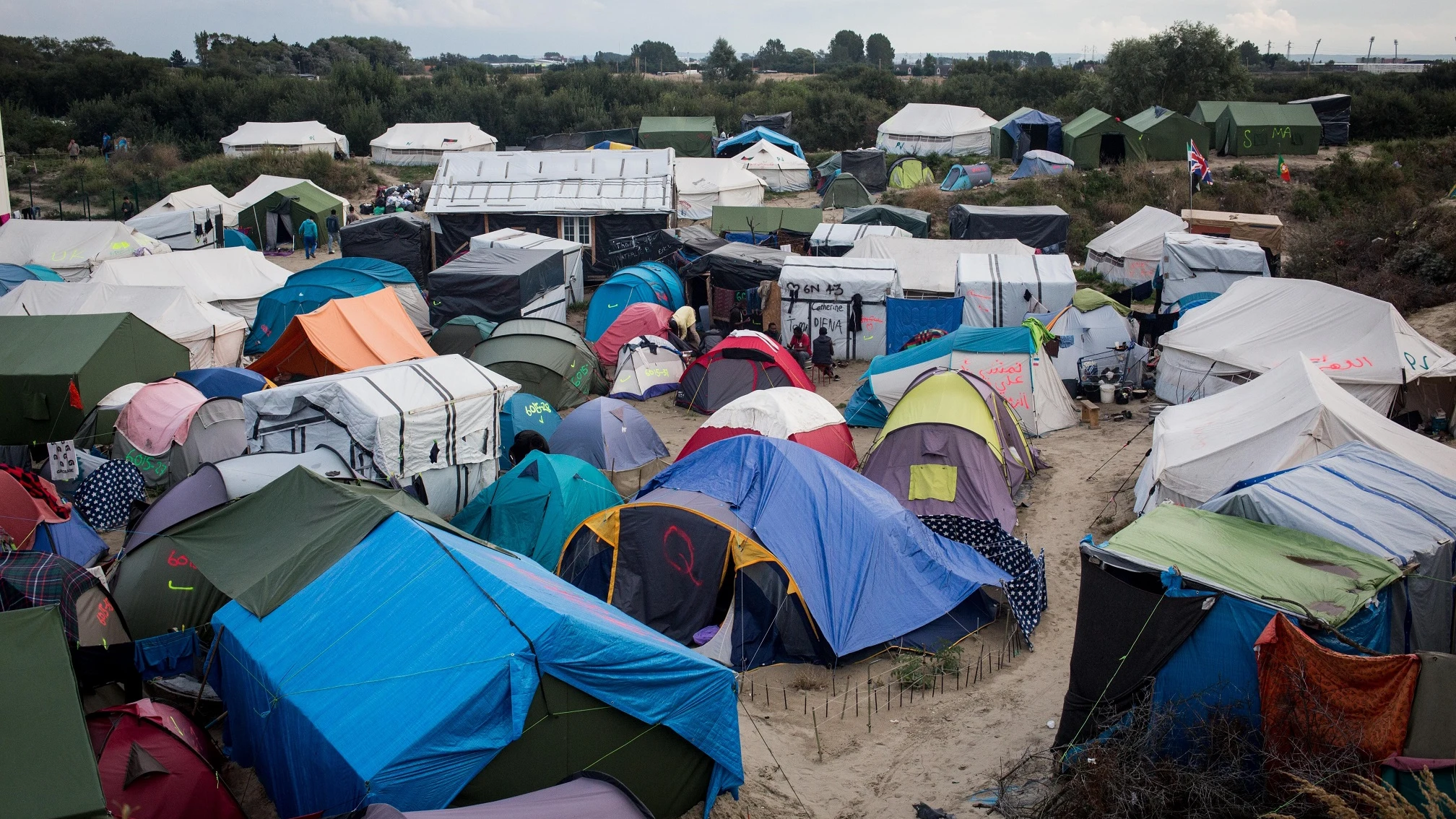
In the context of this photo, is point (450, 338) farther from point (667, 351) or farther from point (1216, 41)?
point (1216, 41)

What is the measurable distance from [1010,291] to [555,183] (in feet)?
39.9

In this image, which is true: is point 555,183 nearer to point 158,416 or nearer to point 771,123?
point 158,416

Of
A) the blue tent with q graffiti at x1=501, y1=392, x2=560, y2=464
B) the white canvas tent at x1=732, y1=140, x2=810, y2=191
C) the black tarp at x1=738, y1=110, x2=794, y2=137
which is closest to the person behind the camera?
the blue tent with q graffiti at x1=501, y1=392, x2=560, y2=464

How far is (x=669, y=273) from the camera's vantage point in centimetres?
2117

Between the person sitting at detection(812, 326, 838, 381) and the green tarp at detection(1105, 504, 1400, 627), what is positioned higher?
the green tarp at detection(1105, 504, 1400, 627)

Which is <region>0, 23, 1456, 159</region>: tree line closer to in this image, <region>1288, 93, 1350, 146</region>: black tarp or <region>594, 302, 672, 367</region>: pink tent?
<region>1288, 93, 1350, 146</region>: black tarp

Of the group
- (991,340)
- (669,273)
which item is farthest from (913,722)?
(669,273)

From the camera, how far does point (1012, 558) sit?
33.8 feet

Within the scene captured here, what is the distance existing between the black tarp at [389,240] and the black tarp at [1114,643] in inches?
800

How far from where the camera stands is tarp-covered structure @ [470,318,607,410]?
16281 mm

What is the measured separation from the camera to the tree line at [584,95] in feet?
130

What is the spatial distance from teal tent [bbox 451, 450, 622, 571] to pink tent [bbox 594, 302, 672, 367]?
7.67 meters

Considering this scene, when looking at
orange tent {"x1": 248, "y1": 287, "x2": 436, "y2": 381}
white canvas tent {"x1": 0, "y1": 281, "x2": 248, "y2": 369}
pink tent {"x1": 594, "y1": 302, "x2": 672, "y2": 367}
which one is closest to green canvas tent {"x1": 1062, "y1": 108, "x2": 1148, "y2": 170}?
pink tent {"x1": 594, "y1": 302, "x2": 672, "y2": 367}

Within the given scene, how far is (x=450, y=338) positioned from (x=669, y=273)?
5043 mm
